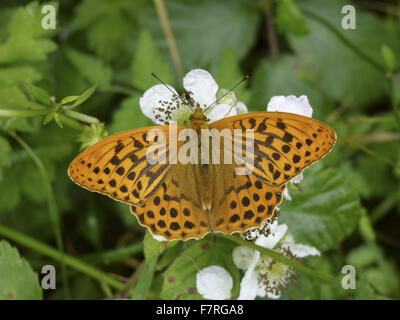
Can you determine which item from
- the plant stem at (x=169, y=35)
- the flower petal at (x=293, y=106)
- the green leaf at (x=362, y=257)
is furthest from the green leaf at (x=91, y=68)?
the green leaf at (x=362, y=257)

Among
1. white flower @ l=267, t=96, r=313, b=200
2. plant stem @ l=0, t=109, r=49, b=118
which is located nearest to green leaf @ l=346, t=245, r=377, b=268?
white flower @ l=267, t=96, r=313, b=200

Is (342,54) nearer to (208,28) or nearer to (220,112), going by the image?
(208,28)

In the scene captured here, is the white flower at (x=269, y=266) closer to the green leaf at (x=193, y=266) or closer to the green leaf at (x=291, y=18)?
the green leaf at (x=193, y=266)

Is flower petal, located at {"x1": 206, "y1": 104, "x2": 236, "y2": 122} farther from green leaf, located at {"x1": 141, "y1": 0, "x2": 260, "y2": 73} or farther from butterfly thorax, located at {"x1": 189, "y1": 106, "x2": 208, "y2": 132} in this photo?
green leaf, located at {"x1": 141, "y1": 0, "x2": 260, "y2": 73}

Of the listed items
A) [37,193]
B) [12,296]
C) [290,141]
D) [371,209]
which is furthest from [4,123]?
[371,209]

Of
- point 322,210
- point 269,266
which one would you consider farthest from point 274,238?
point 322,210

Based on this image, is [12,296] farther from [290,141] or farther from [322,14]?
[322,14]
